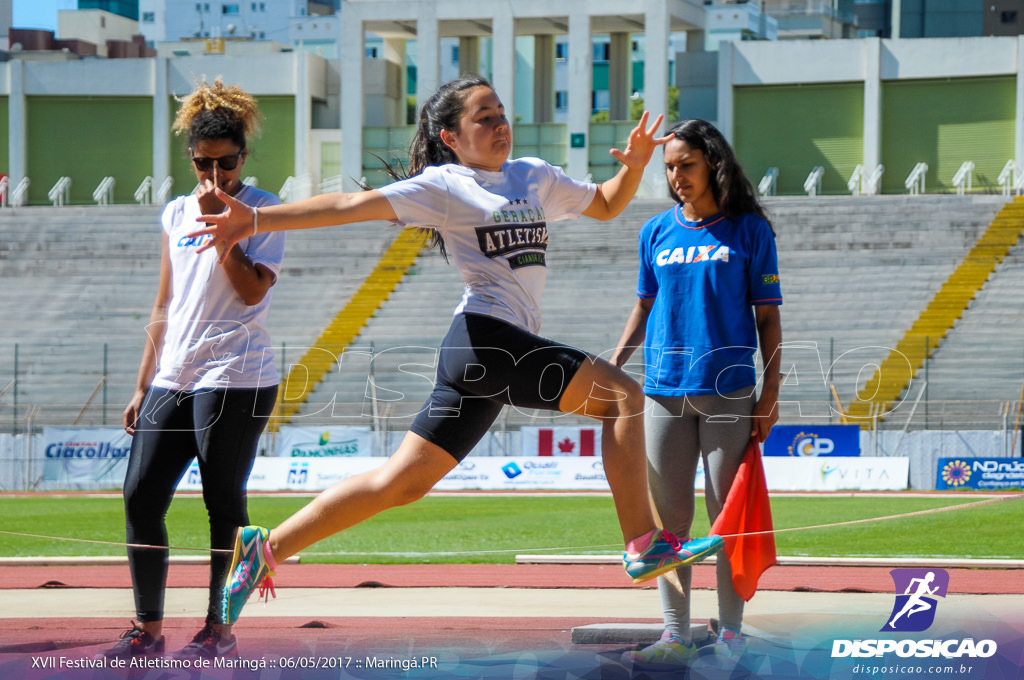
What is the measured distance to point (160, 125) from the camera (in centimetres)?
3612

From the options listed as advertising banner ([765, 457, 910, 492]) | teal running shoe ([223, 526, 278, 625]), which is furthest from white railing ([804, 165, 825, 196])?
teal running shoe ([223, 526, 278, 625])

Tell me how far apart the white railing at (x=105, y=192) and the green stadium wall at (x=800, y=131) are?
1784 centimetres

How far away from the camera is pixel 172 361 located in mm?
4336

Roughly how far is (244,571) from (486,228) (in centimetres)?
137

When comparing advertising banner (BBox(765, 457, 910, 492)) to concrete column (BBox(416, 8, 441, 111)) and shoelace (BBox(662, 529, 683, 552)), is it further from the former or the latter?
concrete column (BBox(416, 8, 441, 111))

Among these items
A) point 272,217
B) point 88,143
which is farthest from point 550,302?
point 272,217

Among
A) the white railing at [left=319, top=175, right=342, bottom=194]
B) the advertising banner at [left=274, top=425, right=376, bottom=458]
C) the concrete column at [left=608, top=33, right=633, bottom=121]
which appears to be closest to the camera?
the advertising banner at [left=274, top=425, right=376, bottom=458]

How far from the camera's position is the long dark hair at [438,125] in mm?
4188

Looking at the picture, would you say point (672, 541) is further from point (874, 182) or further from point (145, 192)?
point (145, 192)

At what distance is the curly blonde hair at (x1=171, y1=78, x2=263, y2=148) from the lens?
4.38m

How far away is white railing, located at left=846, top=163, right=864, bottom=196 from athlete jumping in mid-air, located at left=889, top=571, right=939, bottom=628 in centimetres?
3058

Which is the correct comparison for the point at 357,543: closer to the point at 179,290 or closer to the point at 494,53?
the point at 179,290

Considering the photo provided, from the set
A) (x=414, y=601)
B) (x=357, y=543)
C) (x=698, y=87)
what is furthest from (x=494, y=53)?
(x=414, y=601)

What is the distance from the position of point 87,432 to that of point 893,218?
18604mm
